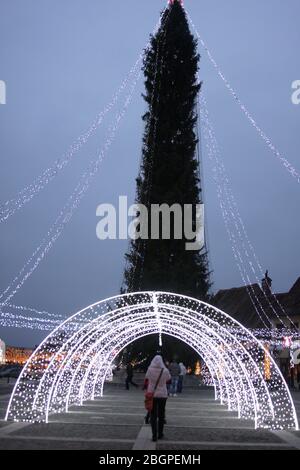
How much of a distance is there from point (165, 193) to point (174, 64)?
8.49 meters

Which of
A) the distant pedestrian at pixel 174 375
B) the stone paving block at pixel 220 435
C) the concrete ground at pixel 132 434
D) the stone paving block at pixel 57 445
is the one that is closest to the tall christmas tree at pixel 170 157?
the distant pedestrian at pixel 174 375

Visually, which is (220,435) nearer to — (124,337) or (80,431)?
(80,431)

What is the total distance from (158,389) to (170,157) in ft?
108

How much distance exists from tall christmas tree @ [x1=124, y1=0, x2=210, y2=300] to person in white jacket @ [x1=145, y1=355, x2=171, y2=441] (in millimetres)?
29583

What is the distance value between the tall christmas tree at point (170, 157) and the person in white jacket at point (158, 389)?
29.6 metres

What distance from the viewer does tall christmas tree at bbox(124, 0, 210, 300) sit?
146 ft

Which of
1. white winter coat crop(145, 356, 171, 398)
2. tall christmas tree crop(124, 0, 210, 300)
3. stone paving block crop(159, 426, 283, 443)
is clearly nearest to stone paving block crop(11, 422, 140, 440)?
stone paving block crop(159, 426, 283, 443)

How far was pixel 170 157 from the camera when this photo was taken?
46.2 meters

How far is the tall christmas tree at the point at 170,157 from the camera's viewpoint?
44.6 meters

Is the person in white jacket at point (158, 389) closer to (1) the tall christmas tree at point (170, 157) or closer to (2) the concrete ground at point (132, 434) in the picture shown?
(2) the concrete ground at point (132, 434)

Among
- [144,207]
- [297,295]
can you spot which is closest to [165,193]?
[144,207]

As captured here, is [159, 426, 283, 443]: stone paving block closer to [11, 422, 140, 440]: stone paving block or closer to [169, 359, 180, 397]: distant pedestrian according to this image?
[11, 422, 140, 440]: stone paving block
